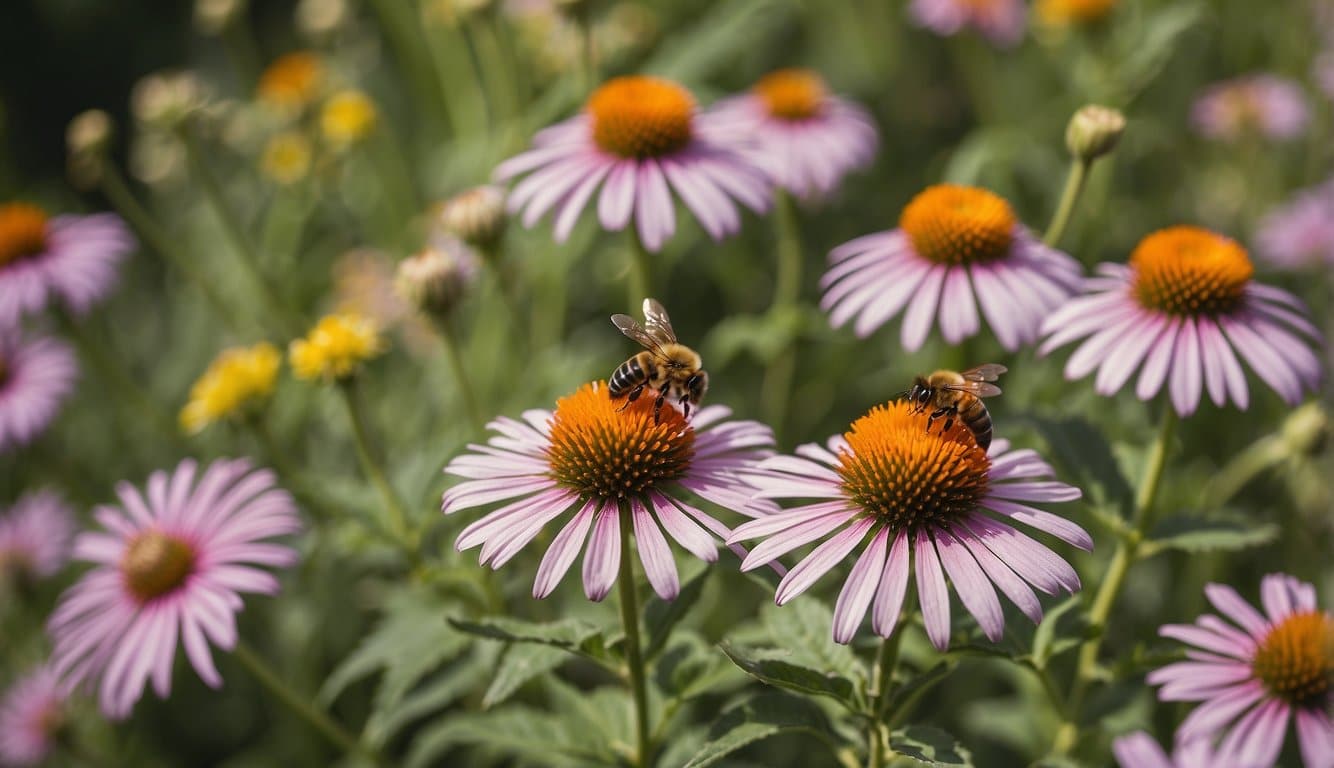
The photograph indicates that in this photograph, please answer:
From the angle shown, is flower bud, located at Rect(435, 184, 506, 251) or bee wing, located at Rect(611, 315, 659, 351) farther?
flower bud, located at Rect(435, 184, 506, 251)

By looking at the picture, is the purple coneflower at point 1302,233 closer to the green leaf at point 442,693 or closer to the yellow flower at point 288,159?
the green leaf at point 442,693

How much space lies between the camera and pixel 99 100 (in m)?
6.51

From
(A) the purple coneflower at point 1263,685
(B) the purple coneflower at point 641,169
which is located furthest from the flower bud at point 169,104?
(A) the purple coneflower at point 1263,685

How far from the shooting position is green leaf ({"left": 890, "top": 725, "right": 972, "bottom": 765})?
1.50 meters

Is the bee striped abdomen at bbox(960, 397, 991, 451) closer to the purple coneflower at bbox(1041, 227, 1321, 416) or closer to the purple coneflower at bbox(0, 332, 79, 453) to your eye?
the purple coneflower at bbox(1041, 227, 1321, 416)

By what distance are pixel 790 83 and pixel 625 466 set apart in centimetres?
198

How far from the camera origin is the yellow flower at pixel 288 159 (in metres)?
3.95

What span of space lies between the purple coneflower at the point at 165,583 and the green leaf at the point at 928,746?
46.2 inches

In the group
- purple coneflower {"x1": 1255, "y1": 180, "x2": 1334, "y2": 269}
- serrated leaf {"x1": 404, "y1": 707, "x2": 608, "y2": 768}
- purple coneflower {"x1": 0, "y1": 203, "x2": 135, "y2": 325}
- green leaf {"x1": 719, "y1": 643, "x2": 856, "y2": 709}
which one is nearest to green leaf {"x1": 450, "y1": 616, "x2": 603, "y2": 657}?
green leaf {"x1": 719, "y1": 643, "x2": 856, "y2": 709}

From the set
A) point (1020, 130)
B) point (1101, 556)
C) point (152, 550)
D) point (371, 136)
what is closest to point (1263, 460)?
point (1101, 556)

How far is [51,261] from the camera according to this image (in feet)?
10.7

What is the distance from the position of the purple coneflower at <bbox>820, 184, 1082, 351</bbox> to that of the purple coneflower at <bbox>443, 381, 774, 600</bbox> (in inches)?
21.7

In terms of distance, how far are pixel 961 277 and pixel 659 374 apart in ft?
2.38

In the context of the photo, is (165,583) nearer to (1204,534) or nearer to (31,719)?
(31,719)
